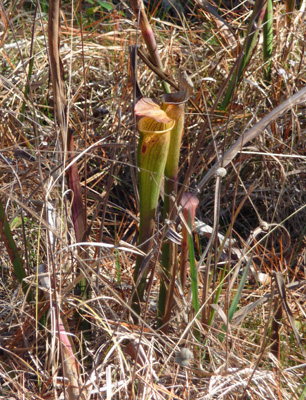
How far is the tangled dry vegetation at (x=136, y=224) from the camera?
2.71 ft

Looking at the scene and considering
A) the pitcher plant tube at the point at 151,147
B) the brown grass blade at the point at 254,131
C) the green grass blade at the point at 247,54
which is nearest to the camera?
the pitcher plant tube at the point at 151,147

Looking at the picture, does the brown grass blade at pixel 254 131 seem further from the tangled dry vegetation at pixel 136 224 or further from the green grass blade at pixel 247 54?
the green grass blade at pixel 247 54

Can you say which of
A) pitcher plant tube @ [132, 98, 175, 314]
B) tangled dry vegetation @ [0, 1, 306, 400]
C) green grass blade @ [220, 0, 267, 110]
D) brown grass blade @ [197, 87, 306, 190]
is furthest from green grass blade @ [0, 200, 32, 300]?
green grass blade @ [220, 0, 267, 110]

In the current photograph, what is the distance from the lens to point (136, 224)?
1091 mm

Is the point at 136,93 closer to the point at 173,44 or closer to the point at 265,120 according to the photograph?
the point at 265,120

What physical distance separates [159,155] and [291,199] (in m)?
0.79

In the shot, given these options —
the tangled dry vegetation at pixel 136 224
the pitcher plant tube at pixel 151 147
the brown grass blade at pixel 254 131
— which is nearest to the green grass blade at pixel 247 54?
the tangled dry vegetation at pixel 136 224

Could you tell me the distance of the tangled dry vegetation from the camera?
32.5 inches

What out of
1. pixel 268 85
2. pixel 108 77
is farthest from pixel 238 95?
pixel 108 77

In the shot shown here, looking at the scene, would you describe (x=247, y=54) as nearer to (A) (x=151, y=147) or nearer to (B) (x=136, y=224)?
(B) (x=136, y=224)

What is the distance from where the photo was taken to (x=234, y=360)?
2.95 ft

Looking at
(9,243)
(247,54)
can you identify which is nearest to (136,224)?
(9,243)

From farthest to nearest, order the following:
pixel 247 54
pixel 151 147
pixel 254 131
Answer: pixel 247 54, pixel 254 131, pixel 151 147

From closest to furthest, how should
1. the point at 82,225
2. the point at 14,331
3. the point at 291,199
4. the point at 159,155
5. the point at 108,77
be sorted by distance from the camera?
the point at 159,155, the point at 82,225, the point at 14,331, the point at 291,199, the point at 108,77
